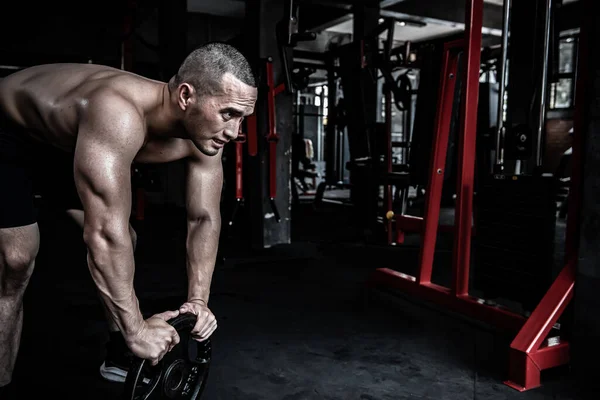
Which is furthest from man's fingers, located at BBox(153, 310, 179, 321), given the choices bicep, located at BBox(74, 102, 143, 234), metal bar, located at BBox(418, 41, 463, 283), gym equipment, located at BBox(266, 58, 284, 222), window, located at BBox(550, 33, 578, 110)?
window, located at BBox(550, 33, 578, 110)

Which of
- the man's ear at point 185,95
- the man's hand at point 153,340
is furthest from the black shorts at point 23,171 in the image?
the man's hand at point 153,340

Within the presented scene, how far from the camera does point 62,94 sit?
116cm

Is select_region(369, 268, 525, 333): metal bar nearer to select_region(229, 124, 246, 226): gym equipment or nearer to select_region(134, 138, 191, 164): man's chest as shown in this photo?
select_region(229, 124, 246, 226): gym equipment

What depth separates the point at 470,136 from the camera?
78.0 inches

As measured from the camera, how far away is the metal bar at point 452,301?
185 centimetres

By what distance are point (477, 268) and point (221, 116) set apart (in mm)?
1324

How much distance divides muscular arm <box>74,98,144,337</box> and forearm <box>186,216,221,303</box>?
0.26 m

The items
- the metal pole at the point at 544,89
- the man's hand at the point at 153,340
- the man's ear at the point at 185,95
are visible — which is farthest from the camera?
the metal pole at the point at 544,89

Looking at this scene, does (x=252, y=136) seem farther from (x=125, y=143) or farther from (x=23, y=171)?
(x=125, y=143)

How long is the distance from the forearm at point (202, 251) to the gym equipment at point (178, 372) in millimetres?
168

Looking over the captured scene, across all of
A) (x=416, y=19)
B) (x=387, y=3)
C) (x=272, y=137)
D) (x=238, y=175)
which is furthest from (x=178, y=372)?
(x=416, y=19)

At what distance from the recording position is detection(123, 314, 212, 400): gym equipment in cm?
103

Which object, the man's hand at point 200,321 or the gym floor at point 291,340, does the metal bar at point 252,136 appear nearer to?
the gym floor at point 291,340

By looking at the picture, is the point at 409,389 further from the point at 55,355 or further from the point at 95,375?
the point at 55,355
